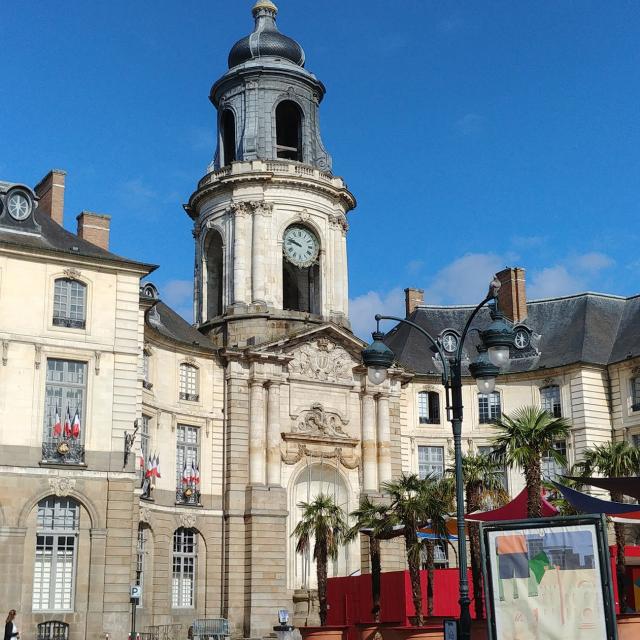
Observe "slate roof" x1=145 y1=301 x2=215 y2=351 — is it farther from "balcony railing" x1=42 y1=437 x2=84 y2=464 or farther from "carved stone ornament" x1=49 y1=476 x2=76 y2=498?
"carved stone ornament" x1=49 y1=476 x2=76 y2=498

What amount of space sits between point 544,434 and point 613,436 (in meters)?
16.3

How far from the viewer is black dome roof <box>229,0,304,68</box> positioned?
46.1 m

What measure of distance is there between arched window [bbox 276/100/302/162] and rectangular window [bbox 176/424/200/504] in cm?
1326

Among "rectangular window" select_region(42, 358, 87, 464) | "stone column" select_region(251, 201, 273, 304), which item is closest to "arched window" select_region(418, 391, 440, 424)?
"stone column" select_region(251, 201, 273, 304)

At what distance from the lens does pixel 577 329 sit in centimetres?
4569

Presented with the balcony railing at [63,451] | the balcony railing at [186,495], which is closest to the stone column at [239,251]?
the balcony railing at [186,495]

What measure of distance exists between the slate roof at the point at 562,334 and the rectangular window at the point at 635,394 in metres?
1.07

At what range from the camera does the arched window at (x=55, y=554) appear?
101 feet

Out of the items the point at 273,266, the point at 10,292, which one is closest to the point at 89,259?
the point at 10,292

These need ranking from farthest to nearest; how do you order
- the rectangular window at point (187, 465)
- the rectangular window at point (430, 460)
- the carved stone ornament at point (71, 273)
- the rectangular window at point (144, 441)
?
the rectangular window at point (430, 460), the rectangular window at point (187, 465), the rectangular window at point (144, 441), the carved stone ornament at point (71, 273)

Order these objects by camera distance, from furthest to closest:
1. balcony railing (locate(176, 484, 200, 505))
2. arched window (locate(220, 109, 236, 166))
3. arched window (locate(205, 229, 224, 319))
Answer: arched window (locate(220, 109, 236, 166)) < arched window (locate(205, 229, 224, 319)) < balcony railing (locate(176, 484, 200, 505))

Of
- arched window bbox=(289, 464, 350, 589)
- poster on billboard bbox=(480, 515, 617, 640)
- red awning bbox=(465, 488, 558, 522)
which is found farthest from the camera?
arched window bbox=(289, 464, 350, 589)

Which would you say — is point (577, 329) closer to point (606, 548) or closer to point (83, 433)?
point (83, 433)

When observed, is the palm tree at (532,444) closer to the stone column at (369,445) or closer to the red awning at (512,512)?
the red awning at (512,512)
